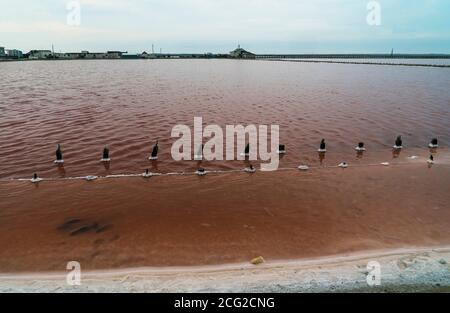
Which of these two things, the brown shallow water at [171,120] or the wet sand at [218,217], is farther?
the brown shallow water at [171,120]

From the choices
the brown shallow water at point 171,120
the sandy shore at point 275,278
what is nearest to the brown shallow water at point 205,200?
the brown shallow water at point 171,120

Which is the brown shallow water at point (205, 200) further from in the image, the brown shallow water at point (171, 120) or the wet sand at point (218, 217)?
the brown shallow water at point (171, 120)

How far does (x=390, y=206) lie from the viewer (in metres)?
14.3

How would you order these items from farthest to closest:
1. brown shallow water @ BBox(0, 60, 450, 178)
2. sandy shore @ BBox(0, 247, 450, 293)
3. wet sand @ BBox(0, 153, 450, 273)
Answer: brown shallow water @ BBox(0, 60, 450, 178)
wet sand @ BBox(0, 153, 450, 273)
sandy shore @ BBox(0, 247, 450, 293)

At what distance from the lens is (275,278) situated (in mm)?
8562

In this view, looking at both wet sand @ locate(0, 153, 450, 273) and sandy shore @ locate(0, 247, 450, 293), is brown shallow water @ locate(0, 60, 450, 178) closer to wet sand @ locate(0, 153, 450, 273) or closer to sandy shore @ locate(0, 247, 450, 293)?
wet sand @ locate(0, 153, 450, 273)

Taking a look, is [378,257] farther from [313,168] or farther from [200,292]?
[313,168]

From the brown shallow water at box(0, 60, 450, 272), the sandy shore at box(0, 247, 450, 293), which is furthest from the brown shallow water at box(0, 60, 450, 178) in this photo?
the sandy shore at box(0, 247, 450, 293)

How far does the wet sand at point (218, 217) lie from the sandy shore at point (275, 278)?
0.76m

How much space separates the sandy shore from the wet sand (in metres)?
0.76

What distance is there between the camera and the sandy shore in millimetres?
8039

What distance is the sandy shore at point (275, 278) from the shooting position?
8039mm

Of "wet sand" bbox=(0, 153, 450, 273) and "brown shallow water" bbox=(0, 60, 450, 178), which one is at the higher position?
"brown shallow water" bbox=(0, 60, 450, 178)
